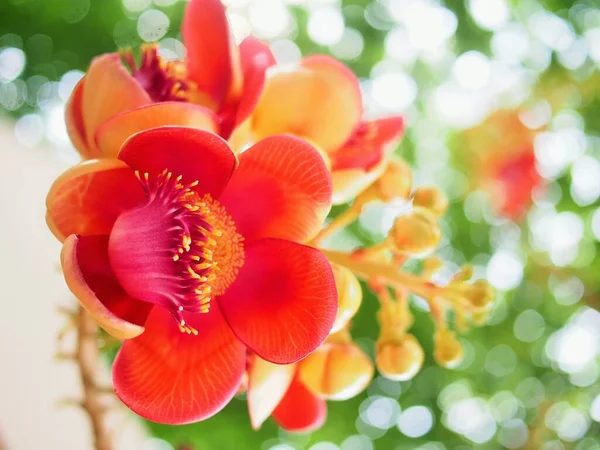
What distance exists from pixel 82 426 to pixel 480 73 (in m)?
0.69

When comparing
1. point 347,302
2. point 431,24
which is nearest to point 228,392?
point 347,302

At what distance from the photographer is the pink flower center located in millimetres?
271

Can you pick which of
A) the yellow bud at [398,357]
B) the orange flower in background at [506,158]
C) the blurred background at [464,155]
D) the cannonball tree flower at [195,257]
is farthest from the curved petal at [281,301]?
the orange flower in background at [506,158]

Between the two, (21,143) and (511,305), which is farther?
(511,305)

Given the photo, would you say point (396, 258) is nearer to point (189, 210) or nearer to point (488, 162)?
point (189, 210)

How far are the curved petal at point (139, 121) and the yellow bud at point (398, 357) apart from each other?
0.17 metres

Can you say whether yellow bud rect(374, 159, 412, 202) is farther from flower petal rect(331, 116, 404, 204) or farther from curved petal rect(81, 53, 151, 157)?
curved petal rect(81, 53, 151, 157)

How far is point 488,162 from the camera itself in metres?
0.95

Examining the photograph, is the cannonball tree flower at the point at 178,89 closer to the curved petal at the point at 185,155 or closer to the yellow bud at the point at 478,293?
the curved petal at the point at 185,155

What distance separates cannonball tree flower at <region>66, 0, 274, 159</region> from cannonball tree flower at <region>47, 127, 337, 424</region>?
20mm

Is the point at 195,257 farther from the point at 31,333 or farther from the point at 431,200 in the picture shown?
the point at 31,333

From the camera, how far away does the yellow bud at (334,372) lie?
38cm

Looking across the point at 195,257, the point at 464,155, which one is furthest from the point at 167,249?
the point at 464,155

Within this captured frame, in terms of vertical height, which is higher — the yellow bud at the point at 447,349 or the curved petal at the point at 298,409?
the yellow bud at the point at 447,349
